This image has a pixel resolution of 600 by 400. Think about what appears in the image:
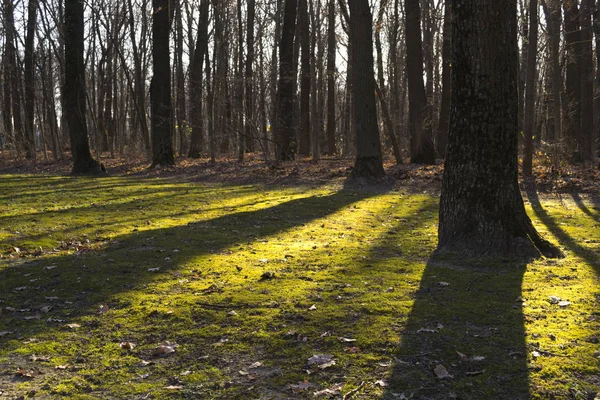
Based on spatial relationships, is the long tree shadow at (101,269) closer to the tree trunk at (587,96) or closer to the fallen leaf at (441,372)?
the fallen leaf at (441,372)

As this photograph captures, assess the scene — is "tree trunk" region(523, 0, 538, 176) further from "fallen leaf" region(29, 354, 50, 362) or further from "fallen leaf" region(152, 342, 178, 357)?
"fallen leaf" region(29, 354, 50, 362)

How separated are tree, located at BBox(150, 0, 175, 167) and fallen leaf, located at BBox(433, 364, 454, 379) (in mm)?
19861

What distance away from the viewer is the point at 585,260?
5957 mm

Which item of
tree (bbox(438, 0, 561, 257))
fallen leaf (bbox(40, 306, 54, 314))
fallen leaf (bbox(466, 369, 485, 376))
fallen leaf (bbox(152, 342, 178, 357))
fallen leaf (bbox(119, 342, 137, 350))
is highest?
tree (bbox(438, 0, 561, 257))

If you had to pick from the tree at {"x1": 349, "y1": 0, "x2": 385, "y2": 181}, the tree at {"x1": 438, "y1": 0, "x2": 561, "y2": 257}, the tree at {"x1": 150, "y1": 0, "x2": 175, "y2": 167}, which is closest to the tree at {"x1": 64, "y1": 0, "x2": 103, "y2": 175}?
the tree at {"x1": 150, "y1": 0, "x2": 175, "y2": 167}

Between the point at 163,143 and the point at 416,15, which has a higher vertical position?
the point at 416,15

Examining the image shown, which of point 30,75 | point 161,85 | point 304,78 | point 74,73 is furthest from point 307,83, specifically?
point 30,75

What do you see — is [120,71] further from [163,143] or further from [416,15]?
[416,15]

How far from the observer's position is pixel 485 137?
222 inches

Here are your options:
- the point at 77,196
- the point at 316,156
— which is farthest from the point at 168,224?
the point at 316,156

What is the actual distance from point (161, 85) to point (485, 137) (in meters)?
18.8

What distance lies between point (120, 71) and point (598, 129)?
34.6 metres

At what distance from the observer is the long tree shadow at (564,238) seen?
6.00 m

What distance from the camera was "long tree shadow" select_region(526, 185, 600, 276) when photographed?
6000 millimetres
